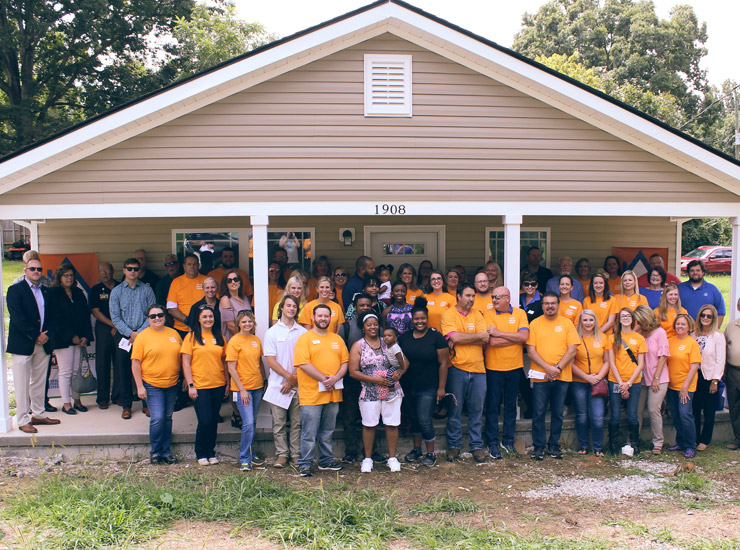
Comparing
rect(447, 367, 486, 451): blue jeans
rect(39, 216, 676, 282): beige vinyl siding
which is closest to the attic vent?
rect(39, 216, 676, 282): beige vinyl siding

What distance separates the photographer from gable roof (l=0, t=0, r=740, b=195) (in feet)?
21.5

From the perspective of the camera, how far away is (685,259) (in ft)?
96.3

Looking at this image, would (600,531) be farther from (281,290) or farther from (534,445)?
(281,290)

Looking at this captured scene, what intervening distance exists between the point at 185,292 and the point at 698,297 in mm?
6336

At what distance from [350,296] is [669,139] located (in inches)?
160

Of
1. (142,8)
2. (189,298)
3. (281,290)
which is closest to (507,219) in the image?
(281,290)

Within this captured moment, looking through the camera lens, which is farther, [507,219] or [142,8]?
[142,8]

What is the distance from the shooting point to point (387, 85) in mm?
7035

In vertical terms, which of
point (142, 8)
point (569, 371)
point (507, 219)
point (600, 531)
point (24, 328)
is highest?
point (142, 8)

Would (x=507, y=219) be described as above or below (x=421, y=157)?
below

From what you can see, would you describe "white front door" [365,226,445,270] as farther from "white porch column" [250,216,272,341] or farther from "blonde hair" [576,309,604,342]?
"blonde hair" [576,309,604,342]

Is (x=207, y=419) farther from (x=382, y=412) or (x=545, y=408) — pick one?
(x=545, y=408)

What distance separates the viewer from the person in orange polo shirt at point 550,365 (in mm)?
6566

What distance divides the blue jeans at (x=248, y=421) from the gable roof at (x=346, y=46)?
3.12 meters
